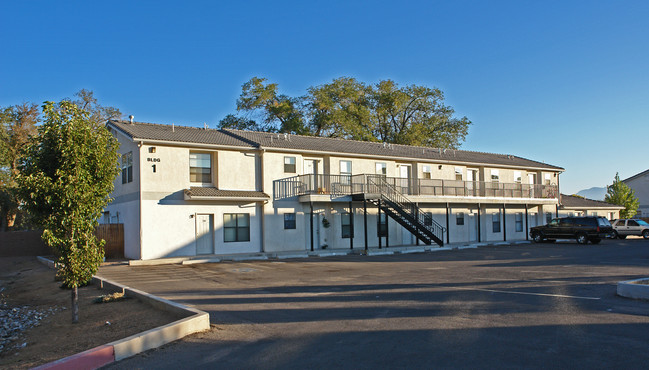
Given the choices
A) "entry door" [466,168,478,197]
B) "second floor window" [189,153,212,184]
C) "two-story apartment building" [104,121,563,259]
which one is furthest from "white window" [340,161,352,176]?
"entry door" [466,168,478,197]

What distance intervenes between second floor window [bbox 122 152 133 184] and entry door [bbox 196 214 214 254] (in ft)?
12.9

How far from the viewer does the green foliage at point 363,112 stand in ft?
156

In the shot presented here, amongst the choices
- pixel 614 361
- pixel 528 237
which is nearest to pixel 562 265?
pixel 614 361

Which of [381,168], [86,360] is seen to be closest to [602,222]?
[381,168]

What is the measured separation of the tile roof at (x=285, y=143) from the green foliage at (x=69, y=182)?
38.2ft

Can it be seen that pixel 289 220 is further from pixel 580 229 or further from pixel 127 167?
pixel 580 229

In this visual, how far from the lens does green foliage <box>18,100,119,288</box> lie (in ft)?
33.6

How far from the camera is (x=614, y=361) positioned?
242 inches

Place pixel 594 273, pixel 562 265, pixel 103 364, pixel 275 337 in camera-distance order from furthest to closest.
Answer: pixel 562 265
pixel 594 273
pixel 275 337
pixel 103 364

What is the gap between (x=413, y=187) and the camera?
104 ft

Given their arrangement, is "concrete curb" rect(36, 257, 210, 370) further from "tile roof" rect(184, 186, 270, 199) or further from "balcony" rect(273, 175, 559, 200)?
"balcony" rect(273, 175, 559, 200)

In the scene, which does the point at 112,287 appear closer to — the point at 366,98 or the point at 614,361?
the point at 614,361

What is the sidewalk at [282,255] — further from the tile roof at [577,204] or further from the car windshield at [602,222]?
the tile roof at [577,204]

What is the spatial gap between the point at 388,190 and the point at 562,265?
505 inches
